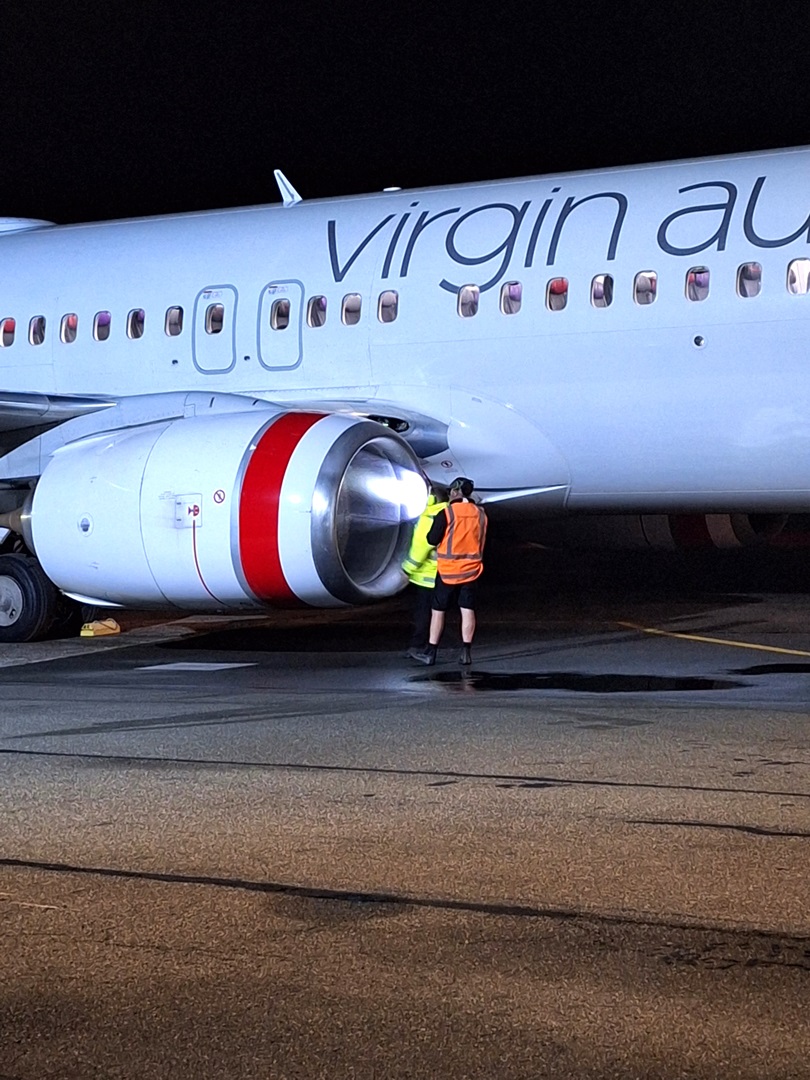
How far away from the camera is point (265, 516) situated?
1187 cm

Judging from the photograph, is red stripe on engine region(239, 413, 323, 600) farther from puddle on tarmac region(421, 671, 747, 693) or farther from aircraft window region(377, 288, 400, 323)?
aircraft window region(377, 288, 400, 323)

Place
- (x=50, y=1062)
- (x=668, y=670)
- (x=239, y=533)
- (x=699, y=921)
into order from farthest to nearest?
(x=239, y=533) → (x=668, y=670) → (x=699, y=921) → (x=50, y=1062)

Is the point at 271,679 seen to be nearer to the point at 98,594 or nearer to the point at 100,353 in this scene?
the point at 98,594

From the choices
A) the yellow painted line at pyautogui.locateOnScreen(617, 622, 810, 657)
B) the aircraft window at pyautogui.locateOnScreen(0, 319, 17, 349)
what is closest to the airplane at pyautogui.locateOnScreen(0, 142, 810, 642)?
the yellow painted line at pyautogui.locateOnScreen(617, 622, 810, 657)

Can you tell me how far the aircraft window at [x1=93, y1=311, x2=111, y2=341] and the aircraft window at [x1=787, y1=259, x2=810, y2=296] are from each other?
23.0ft

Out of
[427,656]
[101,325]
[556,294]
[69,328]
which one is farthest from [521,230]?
[69,328]

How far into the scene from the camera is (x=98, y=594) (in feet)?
42.5

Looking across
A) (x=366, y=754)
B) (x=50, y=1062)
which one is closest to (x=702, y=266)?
(x=366, y=754)

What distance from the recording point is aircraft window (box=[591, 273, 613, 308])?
514 inches

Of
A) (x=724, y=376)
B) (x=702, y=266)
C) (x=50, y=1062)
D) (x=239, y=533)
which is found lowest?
(x=50, y=1062)

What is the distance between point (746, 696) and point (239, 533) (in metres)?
4.31

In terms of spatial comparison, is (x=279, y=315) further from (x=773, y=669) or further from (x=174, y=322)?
(x=773, y=669)

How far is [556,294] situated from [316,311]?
95.8 inches

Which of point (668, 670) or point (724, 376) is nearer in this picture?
point (668, 670)
